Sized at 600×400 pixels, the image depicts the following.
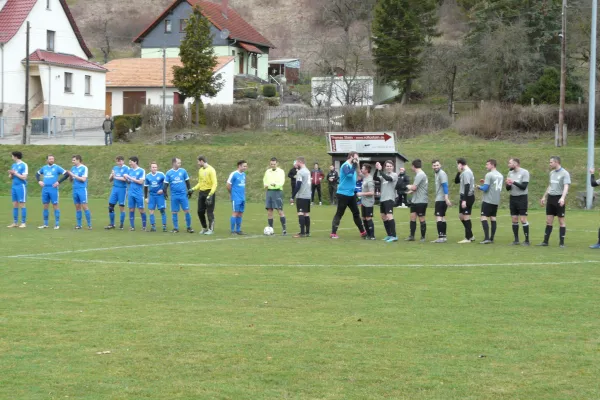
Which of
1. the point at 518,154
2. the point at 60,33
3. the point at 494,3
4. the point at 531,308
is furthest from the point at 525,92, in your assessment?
the point at 531,308

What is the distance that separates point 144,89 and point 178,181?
159ft

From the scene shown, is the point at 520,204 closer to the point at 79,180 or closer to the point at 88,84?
the point at 79,180

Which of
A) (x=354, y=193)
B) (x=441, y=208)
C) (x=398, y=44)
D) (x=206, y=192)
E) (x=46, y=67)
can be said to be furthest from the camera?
(x=398, y=44)

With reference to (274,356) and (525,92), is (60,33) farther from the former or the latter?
(274,356)

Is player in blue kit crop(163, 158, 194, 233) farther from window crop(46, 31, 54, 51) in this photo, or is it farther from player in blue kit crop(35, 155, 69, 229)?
window crop(46, 31, 54, 51)

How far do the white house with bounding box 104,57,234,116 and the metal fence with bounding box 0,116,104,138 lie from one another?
799 centimetres

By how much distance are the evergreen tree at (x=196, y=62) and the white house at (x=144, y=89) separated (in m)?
12.6

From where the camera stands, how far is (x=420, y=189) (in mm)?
20859

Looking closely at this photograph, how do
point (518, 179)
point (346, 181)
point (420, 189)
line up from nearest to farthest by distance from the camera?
point (518, 179), point (420, 189), point (346, 181)

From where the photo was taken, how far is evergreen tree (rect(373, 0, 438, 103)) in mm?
67688

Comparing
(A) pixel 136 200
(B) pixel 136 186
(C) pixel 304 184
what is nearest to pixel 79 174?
(B) pixel 136 186

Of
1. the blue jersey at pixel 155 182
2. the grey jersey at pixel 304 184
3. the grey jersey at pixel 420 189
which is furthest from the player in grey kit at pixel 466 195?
the blue jersey at pixel 155 182

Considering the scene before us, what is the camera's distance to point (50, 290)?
39.1ft

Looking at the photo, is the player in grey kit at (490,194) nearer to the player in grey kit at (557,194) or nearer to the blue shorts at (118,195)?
the player in grey kit at (557,194)
